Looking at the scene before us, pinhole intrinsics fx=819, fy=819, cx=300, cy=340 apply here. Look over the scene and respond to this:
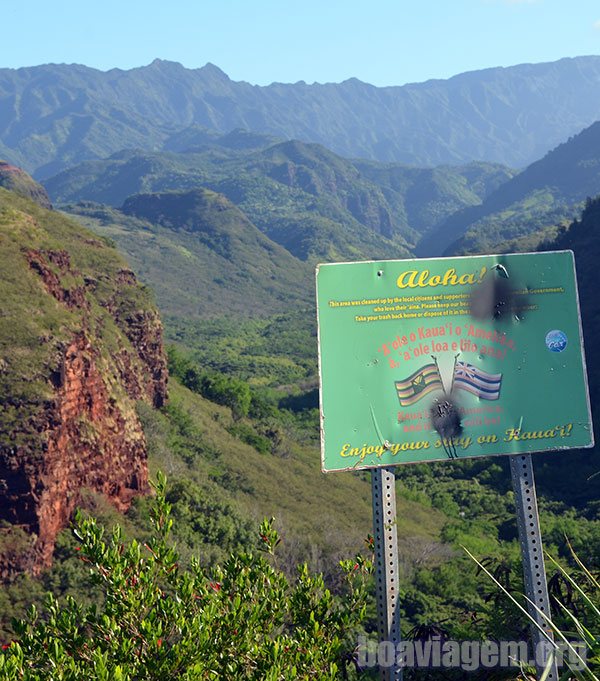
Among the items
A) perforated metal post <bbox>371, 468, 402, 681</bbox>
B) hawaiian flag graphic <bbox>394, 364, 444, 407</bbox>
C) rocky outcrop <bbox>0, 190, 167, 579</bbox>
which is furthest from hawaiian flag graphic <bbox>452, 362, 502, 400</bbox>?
rocky outcrop <bbox>0, 190, 167, 579</bbox>

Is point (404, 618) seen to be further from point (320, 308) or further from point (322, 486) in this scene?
point (320, 308)

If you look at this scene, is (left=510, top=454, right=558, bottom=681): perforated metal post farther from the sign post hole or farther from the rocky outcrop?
the rocky outcrop

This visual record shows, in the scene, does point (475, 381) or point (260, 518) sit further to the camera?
point (260, 518)

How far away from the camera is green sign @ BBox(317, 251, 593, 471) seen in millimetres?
6137

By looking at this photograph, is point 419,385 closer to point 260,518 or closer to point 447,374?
point 447,374

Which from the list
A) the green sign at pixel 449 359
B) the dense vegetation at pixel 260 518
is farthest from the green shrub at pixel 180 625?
the green sign at pixel 449 359

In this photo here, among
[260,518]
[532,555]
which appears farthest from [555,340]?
[260,518]

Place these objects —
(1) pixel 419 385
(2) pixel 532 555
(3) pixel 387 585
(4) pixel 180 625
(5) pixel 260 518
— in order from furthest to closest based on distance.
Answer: (5) pixel 260 518 < (1) pixel 419 385 < (2) pixel 532 555 < (3) pixel 387 585 < (4) pixel 180 625

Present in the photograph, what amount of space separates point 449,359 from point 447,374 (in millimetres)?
118

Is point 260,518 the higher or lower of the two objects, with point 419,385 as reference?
higher

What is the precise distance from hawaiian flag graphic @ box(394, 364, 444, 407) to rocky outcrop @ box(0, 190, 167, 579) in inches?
1080

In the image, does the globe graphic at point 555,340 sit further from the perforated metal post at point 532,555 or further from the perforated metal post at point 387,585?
the perforated metal post at point 387,585

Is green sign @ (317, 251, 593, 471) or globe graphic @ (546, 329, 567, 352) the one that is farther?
globe graphic @ (546, 329, 567, 352)

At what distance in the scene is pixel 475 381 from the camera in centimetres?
641
